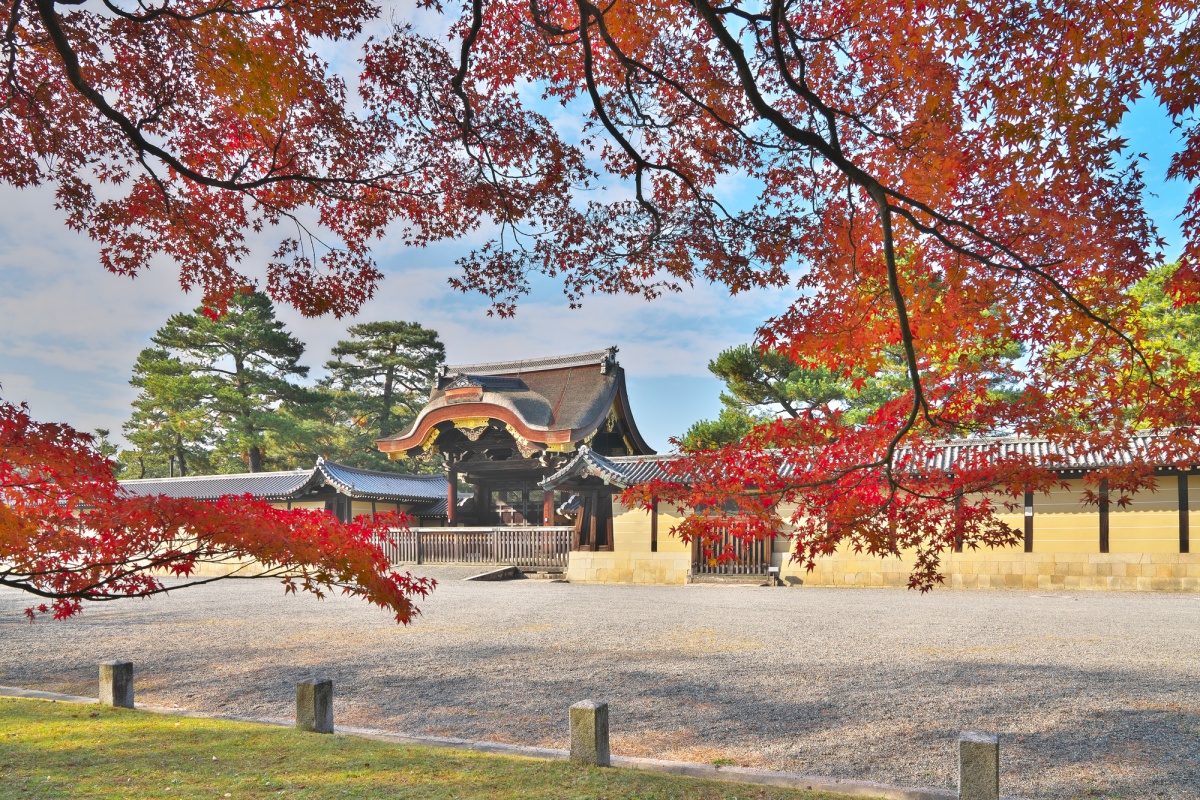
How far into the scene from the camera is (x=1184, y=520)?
587 inches

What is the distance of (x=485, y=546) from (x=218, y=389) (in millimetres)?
13905

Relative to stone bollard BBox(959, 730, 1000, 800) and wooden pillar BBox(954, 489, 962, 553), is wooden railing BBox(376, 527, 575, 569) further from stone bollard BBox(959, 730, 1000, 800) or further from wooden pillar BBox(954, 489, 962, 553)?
stone bollard BBox(959, 730, 1000, 800)

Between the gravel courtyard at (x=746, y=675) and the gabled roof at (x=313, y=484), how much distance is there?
12.1m

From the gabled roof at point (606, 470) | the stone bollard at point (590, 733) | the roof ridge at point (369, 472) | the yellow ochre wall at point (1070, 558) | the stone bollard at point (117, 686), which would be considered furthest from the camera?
the roof ridge at point (369, 472)

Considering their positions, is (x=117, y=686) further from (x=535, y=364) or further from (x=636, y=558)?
(x=535, y=364)

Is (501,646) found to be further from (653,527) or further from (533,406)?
(533,406)

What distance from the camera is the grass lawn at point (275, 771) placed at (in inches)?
153

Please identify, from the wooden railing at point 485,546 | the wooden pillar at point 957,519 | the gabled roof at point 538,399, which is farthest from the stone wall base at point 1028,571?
the wooden pillar at point 957,519

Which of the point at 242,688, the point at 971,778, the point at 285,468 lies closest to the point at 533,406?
the point at 285,468

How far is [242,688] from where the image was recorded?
6.69 m

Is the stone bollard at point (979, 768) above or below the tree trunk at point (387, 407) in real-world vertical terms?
below

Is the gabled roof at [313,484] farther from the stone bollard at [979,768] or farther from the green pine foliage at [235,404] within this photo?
the stone bollard at [979,768]

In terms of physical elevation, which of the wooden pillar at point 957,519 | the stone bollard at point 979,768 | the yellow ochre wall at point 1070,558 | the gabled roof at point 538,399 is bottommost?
the yellow ochre wall at point 1070,558

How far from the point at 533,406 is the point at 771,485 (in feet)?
62.5
